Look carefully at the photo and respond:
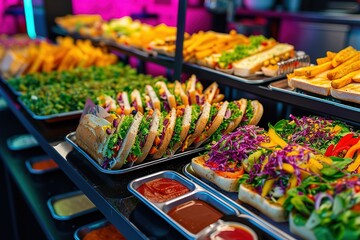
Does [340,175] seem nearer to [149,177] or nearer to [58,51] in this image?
[149,177]

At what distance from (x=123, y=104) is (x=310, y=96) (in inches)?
44.2

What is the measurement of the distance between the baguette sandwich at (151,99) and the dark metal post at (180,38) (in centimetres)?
37

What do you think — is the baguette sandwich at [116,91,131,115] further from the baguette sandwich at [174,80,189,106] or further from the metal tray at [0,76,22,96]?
the metal tray at [0,76,22,96]

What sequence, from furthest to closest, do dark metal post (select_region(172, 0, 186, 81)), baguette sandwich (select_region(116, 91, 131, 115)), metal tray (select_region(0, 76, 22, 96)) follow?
metal tray (select_region(0, 76, 22, 96)), dark metal post (select_region(172, 0, 186, 81)), baguette sandwich (select_region(116, 91, 131, 115))

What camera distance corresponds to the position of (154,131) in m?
1.74

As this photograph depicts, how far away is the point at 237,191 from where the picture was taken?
4.98 feet

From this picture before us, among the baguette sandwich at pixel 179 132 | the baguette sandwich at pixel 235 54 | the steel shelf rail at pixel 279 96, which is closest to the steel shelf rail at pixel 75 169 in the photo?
the baguette sandwich at pixel 179 132

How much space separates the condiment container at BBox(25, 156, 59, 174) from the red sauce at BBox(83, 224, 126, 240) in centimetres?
94

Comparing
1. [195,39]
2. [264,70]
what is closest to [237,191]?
[264,70]

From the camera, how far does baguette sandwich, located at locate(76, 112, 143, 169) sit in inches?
66.1

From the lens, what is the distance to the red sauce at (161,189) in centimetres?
151

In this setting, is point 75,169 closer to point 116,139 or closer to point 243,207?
point 116,139

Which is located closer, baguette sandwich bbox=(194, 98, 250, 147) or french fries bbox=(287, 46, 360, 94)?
french fries bbox=(287, 46, 360, 94)

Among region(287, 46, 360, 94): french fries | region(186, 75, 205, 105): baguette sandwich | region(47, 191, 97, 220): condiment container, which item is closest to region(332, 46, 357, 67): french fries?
region(287, 46, 360, 94): french fries
